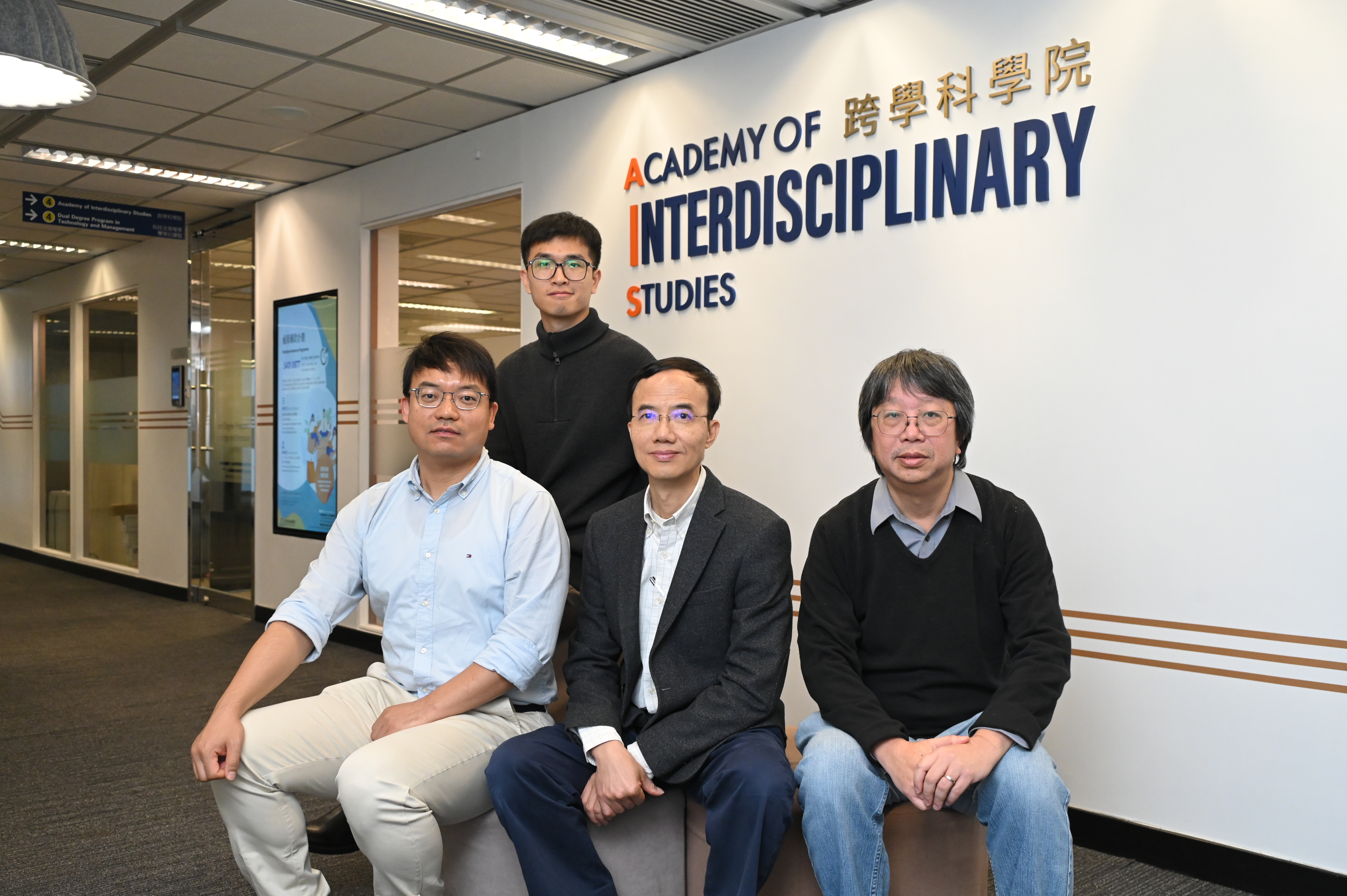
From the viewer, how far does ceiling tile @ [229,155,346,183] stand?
6586mm

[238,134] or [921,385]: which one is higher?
[238,134]

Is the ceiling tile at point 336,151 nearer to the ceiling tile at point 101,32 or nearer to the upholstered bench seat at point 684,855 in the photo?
the ceiling tile at point 101,32

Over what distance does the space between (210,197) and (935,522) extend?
6774mm

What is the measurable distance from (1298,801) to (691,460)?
201 cm

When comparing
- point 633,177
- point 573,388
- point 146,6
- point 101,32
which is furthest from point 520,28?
point 573,388

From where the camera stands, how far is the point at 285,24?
172 inches

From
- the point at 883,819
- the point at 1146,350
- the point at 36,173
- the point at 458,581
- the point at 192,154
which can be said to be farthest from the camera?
the point at 36,173

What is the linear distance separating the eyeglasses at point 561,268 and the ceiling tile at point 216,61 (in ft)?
8.33

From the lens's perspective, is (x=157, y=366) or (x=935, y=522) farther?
(x=157, y=366)

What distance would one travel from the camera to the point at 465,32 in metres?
4.41

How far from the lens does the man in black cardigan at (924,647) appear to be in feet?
6.66

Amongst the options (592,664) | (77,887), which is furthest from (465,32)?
(77,887)

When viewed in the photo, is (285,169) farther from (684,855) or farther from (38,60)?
(684,855)

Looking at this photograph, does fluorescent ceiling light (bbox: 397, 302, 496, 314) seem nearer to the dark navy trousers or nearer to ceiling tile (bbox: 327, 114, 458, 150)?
ceiling tile (bbox: 327, 114, 458, 150)
